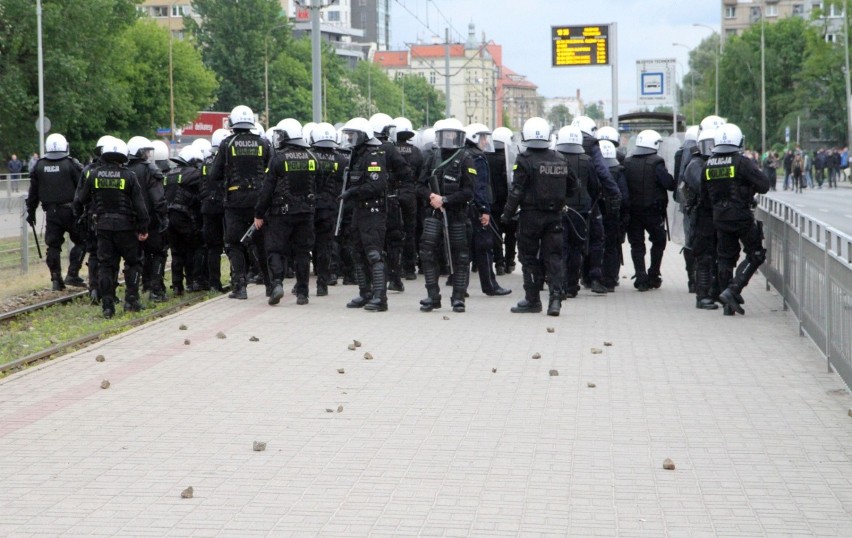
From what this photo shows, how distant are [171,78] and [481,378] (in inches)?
2560

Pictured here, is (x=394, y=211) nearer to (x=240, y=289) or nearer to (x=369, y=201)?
(x=369, y=201)

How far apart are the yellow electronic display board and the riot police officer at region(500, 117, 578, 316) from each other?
21537 mm

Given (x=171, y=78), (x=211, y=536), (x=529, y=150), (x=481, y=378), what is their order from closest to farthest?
(x=211, y=536)
(x=481, y=378)
(x=529, y=150)
(x=171, y=78)

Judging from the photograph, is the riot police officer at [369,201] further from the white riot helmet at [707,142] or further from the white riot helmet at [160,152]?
the white riot helmet at [707,142]

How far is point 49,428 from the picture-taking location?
8195 mm

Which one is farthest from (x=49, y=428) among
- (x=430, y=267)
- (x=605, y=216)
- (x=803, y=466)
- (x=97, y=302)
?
(x=605, y=216)

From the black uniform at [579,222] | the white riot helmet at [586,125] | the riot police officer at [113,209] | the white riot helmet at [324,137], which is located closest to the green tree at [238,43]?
the white riot helmet at [586,125]

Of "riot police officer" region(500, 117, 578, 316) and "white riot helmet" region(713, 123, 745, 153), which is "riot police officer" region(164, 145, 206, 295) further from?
"white riot helmet" region(713, 123, 745, 153)

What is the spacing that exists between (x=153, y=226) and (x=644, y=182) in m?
5.86

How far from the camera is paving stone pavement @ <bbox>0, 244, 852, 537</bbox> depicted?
616 cm

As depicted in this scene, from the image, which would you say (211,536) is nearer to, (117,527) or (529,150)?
(117,527)

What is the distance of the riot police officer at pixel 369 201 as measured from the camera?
14289 millimetres

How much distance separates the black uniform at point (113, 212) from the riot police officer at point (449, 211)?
2940 millimetres

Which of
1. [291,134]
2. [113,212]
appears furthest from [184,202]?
[113,212]
